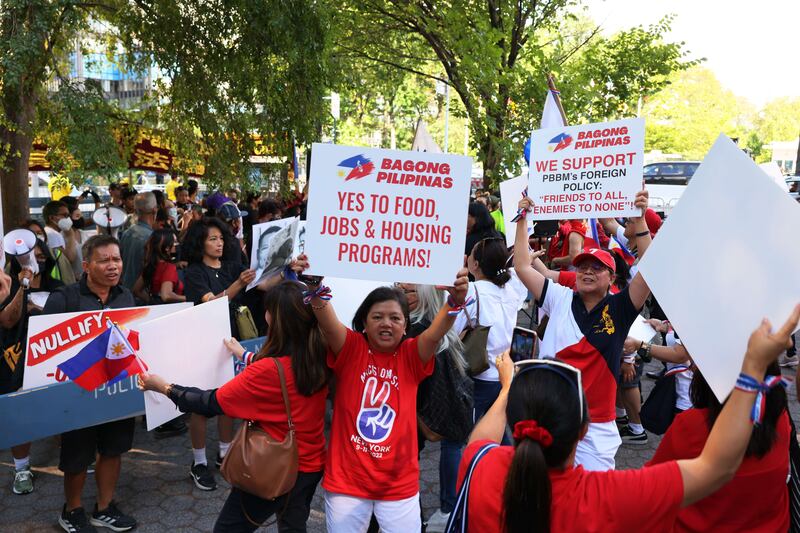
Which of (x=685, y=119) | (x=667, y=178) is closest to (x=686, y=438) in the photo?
(x=667, y=178)

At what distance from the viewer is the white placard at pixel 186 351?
3.70 metres

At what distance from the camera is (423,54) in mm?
16094

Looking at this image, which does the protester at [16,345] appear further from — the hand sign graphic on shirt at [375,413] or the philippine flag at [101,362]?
the hand sign graphic on shirt at [375,413]

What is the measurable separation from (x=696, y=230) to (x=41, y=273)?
20.8 feet

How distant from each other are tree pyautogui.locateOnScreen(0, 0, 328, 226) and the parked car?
59.3 ft

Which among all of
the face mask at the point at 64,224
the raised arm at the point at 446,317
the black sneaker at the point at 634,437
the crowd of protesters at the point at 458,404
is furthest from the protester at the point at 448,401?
the face mask at the point at 64,224

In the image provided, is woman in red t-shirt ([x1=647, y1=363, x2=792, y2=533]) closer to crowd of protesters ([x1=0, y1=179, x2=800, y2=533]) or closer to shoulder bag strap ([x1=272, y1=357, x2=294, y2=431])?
crowd of protesters ([x1=0, y1=179, x2=800, y2=533])

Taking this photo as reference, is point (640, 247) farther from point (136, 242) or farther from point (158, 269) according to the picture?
point (136, 242)

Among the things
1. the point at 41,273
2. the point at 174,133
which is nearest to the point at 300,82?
the point at 174,133

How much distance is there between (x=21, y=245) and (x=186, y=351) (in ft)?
7.61

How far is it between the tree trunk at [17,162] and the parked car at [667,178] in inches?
773

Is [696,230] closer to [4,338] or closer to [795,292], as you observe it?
[795,292]

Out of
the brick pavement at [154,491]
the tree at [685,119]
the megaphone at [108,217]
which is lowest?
the brick pavement at [154,491]

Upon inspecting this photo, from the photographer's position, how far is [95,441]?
465cm
